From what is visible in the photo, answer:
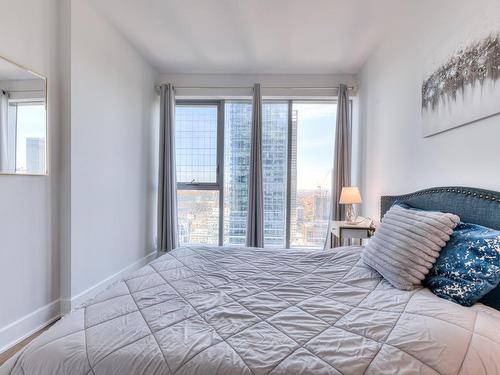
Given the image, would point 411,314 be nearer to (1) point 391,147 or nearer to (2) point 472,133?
(2) point 472,133

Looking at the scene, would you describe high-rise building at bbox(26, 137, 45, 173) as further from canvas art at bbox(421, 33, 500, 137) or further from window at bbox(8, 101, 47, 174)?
canvas art at bbox(421, 33, 500, 137)

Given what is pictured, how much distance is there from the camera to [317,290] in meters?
1.23

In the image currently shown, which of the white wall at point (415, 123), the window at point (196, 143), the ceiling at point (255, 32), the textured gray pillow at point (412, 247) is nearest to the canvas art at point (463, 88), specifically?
the white wall at point (415, 123)

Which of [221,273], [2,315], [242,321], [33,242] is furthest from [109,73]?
[242,321]

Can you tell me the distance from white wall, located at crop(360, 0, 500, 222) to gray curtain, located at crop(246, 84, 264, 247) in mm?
1292

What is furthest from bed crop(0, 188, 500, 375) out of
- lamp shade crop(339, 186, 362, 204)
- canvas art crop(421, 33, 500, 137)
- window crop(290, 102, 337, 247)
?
window crop(290, 102, 337, 247)

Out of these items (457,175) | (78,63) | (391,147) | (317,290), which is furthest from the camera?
(391,147)

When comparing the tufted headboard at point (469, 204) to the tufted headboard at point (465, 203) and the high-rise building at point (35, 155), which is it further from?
the high-rise building at point (35, 155)

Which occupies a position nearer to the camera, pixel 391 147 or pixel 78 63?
pixel 78 63

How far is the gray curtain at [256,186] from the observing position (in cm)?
338

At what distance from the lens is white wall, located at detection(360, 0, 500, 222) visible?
1.43 meters

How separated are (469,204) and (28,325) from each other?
2.90 m

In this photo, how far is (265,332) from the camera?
2.87ft

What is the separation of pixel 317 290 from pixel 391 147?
188 cm
